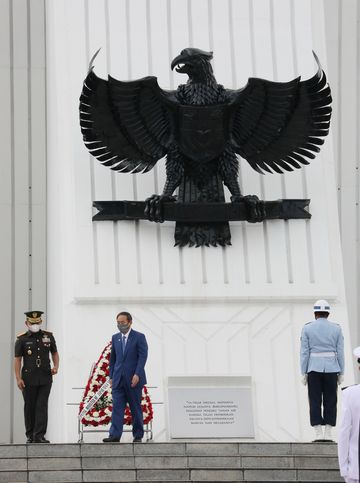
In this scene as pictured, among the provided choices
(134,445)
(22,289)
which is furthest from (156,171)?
(134,445)

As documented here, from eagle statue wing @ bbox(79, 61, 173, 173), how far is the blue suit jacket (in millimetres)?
3573

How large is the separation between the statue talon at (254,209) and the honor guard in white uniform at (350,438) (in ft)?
24.0

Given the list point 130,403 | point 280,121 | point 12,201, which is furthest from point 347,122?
point 130,403

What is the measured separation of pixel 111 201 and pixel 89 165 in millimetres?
562

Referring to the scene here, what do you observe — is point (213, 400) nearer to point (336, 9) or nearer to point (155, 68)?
point (155, 68)

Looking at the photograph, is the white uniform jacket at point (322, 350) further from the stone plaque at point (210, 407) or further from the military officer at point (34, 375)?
the military officer at point (34, 375)

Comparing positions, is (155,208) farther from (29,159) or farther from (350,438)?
(350,438)

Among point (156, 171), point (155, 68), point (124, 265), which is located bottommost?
point (124, 265)

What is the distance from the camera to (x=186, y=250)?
59.6 feet

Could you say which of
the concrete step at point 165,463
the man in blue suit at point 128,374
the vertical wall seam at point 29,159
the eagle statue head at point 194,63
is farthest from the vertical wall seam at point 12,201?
the concrete step at point 165,463

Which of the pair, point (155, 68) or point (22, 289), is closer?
point (155, 68)

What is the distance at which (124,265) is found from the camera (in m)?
18.0

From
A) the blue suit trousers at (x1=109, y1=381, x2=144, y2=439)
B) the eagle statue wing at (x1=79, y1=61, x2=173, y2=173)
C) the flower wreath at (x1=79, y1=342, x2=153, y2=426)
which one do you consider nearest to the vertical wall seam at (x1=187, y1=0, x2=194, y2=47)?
the eagle statue wing at (x1=79, y1=61, x2=173, y2=173)

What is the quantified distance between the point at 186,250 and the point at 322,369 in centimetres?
343
